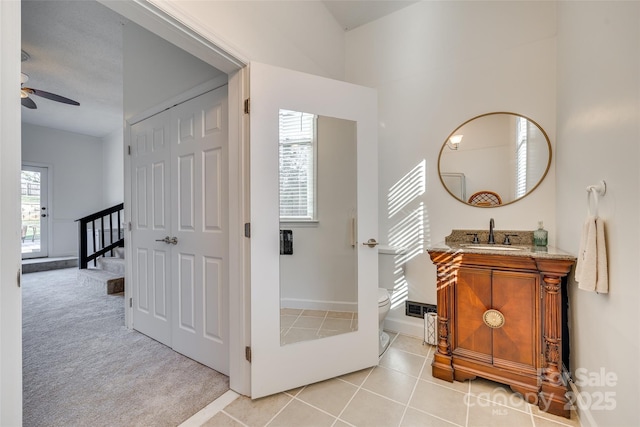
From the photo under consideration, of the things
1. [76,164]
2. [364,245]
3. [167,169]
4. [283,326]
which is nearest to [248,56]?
[167,169]

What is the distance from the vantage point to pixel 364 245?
193 cm

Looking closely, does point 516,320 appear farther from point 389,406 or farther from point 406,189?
point 406,189

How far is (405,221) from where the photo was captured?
2.51 metres

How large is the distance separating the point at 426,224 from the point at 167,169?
90.9 inches

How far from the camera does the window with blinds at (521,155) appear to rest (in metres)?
2.05

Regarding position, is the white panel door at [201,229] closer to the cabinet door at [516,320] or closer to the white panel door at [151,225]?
the white panel door at [151,225]

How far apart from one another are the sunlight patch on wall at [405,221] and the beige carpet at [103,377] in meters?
1.64

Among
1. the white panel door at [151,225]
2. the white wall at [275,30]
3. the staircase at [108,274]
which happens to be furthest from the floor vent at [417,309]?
the staircase at [108,274]

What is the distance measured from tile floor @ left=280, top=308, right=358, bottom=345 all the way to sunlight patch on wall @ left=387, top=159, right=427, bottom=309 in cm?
80

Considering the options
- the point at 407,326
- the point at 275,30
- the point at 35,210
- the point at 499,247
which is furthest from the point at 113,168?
the point at 499,247

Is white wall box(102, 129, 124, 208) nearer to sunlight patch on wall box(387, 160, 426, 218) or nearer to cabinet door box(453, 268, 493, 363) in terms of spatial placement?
sunlight patch on wall box(387, 160, 426, 218)

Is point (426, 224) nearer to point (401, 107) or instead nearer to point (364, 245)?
point (364, 245)

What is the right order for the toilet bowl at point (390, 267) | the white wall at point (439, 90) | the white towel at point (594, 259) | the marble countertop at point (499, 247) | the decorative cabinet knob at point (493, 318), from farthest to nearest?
the toilet bowl at point (390, 267), the white wall at point (439, 90), the decorative cabinet knob at point (493, 318), the marble countertop at point (499, 247), the white towel at point (594, 259)

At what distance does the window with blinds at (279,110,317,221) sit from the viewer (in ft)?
5.72
